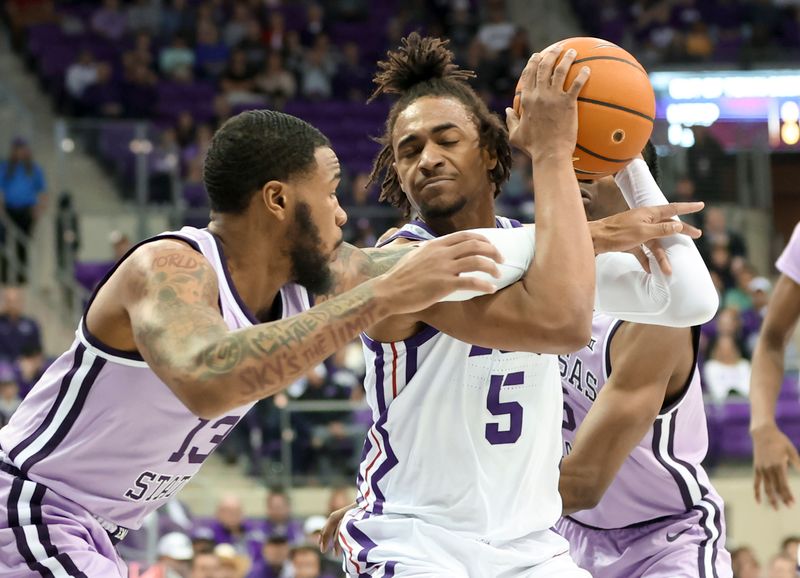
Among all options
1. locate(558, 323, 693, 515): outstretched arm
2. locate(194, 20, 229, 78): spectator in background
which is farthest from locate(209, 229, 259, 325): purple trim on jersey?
locate(194, 20, 229, 78): spectator in background

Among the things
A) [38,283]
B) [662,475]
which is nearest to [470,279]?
[662,475]

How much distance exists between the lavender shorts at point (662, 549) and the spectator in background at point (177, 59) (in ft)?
41.9

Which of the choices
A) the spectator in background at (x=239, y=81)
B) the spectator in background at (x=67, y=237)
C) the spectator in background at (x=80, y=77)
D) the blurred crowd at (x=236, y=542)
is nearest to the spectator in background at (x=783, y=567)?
the blurred crowd at (x=236, y=542)

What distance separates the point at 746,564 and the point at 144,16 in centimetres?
1187

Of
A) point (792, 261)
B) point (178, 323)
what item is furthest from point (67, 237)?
point (178, 323)

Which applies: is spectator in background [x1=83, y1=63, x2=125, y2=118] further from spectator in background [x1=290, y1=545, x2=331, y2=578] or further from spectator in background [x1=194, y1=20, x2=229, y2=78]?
spectator in background [x1=290, y1=545, x2=331, y2=578]

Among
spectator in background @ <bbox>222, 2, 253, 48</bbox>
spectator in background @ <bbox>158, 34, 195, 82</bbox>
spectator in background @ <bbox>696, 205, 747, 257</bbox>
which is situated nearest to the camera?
spectator in background @ <bbox>696, 205, 747, 257</bbox>

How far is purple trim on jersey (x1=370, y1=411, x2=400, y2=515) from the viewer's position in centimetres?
362

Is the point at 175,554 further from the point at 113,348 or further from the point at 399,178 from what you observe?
the point at 113,348

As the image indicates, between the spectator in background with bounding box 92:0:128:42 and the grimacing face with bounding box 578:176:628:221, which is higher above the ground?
the spectator in background with bounding box 92:0:128:42

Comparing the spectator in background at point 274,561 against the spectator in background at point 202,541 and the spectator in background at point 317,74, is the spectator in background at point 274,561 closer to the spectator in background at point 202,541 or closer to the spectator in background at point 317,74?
the spectator in background at point 202,541

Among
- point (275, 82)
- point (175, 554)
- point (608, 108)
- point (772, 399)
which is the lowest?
point (175, 554)

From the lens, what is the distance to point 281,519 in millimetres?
9297

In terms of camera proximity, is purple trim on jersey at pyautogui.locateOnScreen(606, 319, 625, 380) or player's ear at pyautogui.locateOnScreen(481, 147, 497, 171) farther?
purple trim on jersey at pyautogui.locateOnScreen(606, 319, 625, 380)
